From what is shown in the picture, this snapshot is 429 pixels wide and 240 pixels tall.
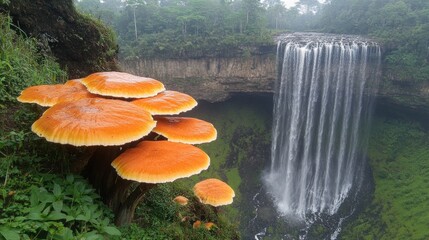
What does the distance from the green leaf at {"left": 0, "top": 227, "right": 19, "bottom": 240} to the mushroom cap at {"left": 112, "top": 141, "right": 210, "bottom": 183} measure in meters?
0.57

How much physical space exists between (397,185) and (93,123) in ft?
68.8

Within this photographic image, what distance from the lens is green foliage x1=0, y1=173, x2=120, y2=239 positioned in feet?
5.29

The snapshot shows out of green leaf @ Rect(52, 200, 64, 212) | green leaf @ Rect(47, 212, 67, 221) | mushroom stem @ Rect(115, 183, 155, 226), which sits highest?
green leaf @ Rect(52, 200, 64, 212)

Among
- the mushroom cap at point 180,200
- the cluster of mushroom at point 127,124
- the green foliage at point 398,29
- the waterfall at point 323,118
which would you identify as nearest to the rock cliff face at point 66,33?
the cluster of mushroom at point 127,124

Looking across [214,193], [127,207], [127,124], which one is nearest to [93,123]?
[127,124]

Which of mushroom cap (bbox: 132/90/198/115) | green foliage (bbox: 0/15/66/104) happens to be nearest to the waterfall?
green foliage (bbox: 0/15/66/104)

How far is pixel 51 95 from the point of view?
2203 millimetres

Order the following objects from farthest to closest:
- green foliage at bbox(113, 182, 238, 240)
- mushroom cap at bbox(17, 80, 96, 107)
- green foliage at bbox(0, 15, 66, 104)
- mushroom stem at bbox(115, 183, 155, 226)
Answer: green foliage at bbox(113, 182, 238, 240) < green foliage at bbox(0, 15, 66, 104) < mushroom stem at bbox(115, 183, 155, 226) < mushroom cap at bbox(17, 80, 96, 107)

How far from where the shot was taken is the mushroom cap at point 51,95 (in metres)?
2.15

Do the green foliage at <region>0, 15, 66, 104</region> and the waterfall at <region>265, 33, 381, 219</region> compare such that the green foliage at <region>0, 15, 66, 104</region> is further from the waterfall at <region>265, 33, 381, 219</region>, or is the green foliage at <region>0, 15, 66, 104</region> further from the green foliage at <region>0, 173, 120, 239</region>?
the waterfall at <region>265, 33, 381, 219</region>

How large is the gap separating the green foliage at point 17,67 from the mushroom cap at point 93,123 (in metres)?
1.02

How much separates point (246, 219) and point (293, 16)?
29318 millimetres

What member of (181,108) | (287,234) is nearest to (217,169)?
(287,234)

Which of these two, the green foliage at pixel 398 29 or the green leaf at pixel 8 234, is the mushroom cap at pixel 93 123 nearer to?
the green leaf at pixel 8 234
